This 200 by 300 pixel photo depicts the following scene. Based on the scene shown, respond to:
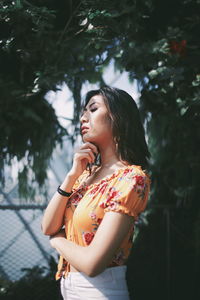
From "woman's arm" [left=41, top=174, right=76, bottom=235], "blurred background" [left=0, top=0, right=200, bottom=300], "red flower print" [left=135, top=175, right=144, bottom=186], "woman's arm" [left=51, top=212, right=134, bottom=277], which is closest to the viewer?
"woman's arm" [left=51, top=212, right=134, bottom=277]

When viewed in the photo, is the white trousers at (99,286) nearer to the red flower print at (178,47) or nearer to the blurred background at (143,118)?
the blurred background at (143,118)

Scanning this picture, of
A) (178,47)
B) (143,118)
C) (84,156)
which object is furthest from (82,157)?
(143,118)

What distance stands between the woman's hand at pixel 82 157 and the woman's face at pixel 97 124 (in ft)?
0.11

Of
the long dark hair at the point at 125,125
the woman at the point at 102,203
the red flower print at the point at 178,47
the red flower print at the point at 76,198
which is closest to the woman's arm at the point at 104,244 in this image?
the woman at the point at 102,203

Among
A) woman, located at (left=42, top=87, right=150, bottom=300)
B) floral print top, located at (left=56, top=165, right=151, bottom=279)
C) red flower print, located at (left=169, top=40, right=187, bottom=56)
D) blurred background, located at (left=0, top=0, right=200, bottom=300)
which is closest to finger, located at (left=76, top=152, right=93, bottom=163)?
woman, located at (left=42, top=87, right=150, bottom=300)

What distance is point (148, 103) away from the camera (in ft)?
10.4

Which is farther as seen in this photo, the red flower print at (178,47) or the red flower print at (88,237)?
the red flower print at (178,47)

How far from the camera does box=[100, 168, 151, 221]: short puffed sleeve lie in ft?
3.53

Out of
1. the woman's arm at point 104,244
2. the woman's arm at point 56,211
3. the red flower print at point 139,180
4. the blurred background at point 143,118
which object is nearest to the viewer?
the woman's arm at point 104,244

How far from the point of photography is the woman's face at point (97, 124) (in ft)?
4.26

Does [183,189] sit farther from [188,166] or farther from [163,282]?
[163,282]

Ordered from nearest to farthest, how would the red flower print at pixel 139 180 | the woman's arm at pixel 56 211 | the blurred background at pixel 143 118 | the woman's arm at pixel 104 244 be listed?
the woman's arm at pixel 104 244 → the red flower print at pixel 139 180 → the woman's arm at pixel 56 211 → the blurred background at pixel 143 118

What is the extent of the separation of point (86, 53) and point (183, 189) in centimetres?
171

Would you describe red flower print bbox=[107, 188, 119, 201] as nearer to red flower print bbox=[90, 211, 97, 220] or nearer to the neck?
red flower print bbox=[90, 211, 97, 220]
